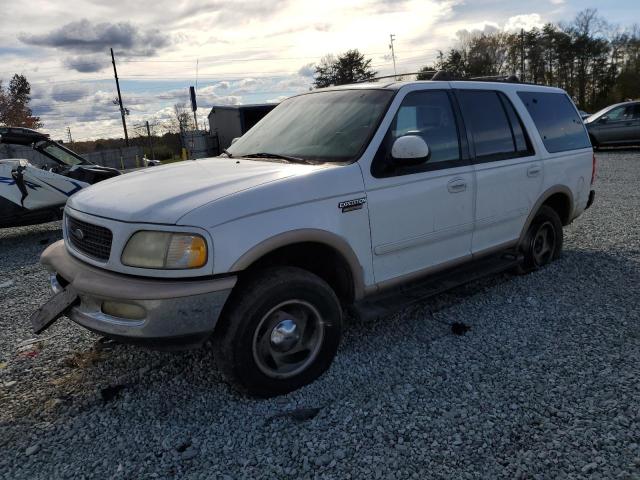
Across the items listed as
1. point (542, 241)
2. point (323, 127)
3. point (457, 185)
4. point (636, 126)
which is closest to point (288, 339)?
point (323, 127)

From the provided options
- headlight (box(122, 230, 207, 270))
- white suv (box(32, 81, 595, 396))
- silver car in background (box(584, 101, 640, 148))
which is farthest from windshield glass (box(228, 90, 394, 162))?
silver car in background (box(584, 101, 640, 148))

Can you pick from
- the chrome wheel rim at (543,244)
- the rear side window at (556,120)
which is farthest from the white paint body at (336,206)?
the chrome wheel rim at (543,244)

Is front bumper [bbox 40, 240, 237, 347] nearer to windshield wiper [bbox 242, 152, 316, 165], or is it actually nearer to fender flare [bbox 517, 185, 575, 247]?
windshield wiper [bbox 242, 152, 316, 165]

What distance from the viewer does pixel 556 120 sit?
205 inches

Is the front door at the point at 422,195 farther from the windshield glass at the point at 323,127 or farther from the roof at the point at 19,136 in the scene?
the roof at the point at 19,136

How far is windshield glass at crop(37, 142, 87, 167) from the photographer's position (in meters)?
9.48

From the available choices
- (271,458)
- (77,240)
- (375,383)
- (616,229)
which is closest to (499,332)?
(375,383)

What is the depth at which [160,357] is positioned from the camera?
366 cm

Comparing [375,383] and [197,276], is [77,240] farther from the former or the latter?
[375,383]

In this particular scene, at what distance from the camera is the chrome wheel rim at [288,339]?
300 cm

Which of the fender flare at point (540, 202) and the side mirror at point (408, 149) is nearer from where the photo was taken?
the side mirror at point (408, 149)

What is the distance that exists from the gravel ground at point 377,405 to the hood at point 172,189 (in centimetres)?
118

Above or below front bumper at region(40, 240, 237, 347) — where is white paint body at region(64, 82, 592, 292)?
above

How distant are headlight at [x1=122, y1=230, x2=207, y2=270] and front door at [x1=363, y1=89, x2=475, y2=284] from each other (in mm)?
1220
